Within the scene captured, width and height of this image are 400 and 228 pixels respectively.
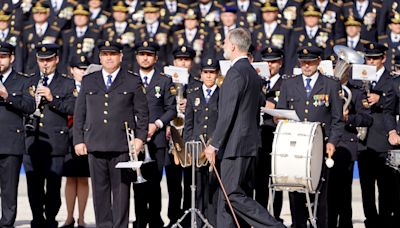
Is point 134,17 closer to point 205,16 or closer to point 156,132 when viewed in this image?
point 205,16

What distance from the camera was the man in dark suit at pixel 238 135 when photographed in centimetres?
1327

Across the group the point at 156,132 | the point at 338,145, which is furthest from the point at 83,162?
the point at 338,145

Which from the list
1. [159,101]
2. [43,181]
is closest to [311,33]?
[159,101]

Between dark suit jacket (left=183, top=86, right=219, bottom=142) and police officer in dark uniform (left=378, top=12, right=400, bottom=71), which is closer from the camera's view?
dark suit jacket (left=183, top=86, right=219, bottom=142)

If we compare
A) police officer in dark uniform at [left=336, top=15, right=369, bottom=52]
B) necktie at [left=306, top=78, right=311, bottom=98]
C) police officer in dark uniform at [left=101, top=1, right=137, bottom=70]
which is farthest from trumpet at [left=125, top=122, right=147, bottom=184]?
police officer in dark uniform at [left=336, top=15, right=369, bottom=52]

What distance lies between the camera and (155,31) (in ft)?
75.9

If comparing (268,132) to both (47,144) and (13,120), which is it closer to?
(47,144)

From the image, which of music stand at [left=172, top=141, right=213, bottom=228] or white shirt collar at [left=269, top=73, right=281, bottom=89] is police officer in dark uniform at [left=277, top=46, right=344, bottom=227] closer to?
music stand at [left=172, top=141, right=213, bottom=228]

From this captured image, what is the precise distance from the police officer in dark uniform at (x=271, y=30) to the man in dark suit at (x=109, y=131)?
7670mm

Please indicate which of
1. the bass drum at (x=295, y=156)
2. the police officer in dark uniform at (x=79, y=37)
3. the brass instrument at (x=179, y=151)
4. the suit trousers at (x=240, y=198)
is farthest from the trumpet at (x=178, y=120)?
the police officer in dark uniform at (x=79, y=37)

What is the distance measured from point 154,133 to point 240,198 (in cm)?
309

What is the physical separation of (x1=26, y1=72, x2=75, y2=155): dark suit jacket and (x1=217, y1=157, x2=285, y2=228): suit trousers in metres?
3.17

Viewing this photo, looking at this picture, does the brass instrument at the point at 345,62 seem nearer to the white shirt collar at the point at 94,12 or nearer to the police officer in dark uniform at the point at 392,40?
the police officer in dark uniform at the point at 392,40

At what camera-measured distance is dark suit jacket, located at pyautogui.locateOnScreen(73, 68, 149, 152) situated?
47.3ft
